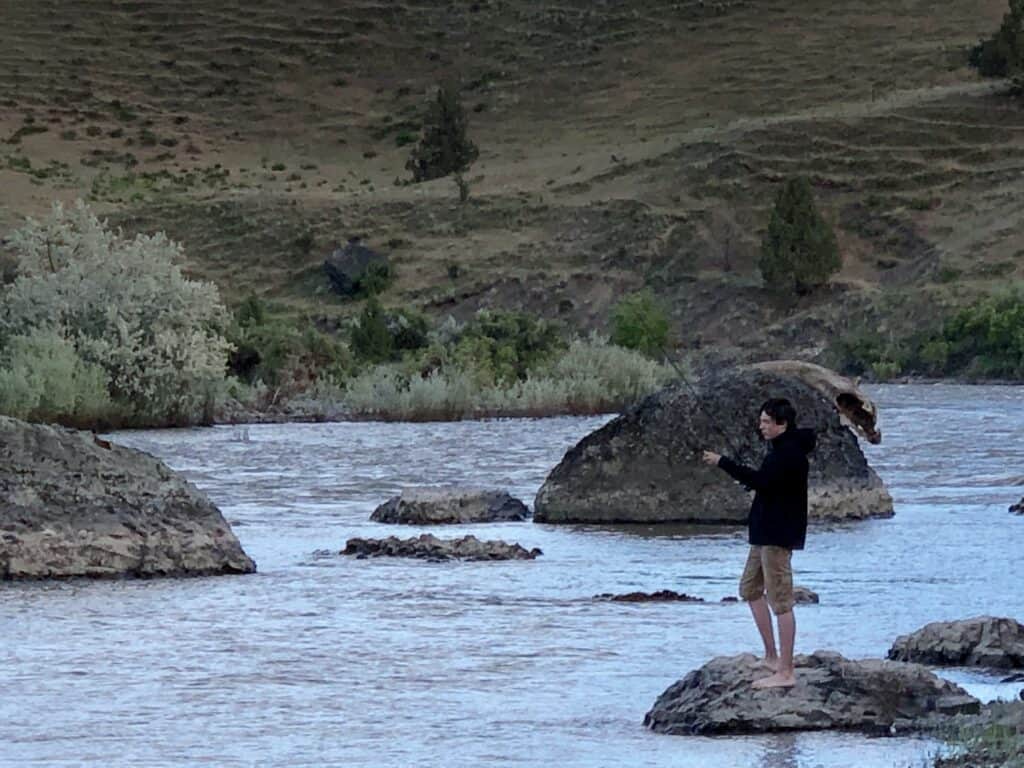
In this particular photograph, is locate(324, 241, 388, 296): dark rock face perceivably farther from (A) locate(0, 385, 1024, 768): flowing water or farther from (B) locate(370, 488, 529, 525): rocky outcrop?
(B) locate(370, 488, 529, 525): rocky outcrop

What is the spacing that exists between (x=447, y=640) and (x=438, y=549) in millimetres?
4821

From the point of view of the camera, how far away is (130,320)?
1512 inches

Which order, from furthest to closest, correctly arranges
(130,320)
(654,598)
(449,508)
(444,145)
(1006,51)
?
1. (444,145)
2. (1006,51)
3. (130,320)
4. (449,508)
5. (654,598)

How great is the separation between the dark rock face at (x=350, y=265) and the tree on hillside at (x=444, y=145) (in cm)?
1309

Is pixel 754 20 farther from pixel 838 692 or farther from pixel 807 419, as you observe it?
pixel 838 692

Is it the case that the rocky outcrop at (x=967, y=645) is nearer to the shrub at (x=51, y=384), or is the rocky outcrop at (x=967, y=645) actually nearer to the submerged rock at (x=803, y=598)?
the submerged rock at (x=803, y=598)

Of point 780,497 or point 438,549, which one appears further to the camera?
point 438,549

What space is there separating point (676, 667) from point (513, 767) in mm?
2899

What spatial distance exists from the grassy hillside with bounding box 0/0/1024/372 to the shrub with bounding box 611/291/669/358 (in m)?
5.22

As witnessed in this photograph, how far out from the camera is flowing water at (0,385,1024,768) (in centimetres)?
1080

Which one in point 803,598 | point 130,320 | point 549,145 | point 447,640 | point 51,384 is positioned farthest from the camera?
point 549,145

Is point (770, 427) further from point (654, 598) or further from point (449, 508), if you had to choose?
point (449, 508)

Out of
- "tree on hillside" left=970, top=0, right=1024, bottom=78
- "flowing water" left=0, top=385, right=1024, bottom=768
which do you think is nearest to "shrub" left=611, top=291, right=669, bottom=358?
"tree on hillside" left=970, top=0, right=1024, bottom=78

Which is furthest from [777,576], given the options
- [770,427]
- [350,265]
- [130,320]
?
[350,265]
